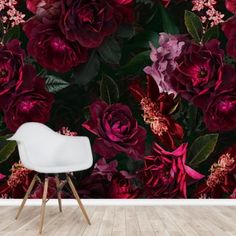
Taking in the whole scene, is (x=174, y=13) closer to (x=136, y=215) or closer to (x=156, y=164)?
(x=156, y=164)

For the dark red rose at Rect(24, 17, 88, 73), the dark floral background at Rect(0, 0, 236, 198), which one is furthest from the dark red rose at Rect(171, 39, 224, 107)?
the dark red rose at Rect(24, 17, 88, 73)

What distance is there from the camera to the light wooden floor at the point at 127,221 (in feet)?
9.01

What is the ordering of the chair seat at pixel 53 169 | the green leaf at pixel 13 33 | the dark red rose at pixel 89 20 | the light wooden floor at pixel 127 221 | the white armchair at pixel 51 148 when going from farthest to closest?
the green leaf at pixel 13 33
the dark red rose at pixel 89 20
the white armchair at pixel 51 148
the chair seat at pixel 53 169
the light wooden floor at pixel 127 221

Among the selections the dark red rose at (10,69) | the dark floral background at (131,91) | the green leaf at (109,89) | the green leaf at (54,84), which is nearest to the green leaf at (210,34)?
the dark floral background at (131,91)

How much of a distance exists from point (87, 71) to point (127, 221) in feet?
4.22

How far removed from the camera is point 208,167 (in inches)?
145

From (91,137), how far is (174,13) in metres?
1.22

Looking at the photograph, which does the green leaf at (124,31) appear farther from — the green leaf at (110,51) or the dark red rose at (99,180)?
the dark red rose at (99,180)

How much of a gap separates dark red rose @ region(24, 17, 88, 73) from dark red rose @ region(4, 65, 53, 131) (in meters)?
0.15

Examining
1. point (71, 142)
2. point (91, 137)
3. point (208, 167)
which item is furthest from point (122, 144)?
point (208, 167)

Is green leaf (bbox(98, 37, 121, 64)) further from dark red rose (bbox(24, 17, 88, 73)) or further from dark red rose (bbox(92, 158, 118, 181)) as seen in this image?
dark red rose (bbox(92, 158, 118, 181))

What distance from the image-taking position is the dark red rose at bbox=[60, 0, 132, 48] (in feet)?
11.7

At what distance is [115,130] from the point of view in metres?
3.59

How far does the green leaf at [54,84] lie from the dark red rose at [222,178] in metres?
1.39
